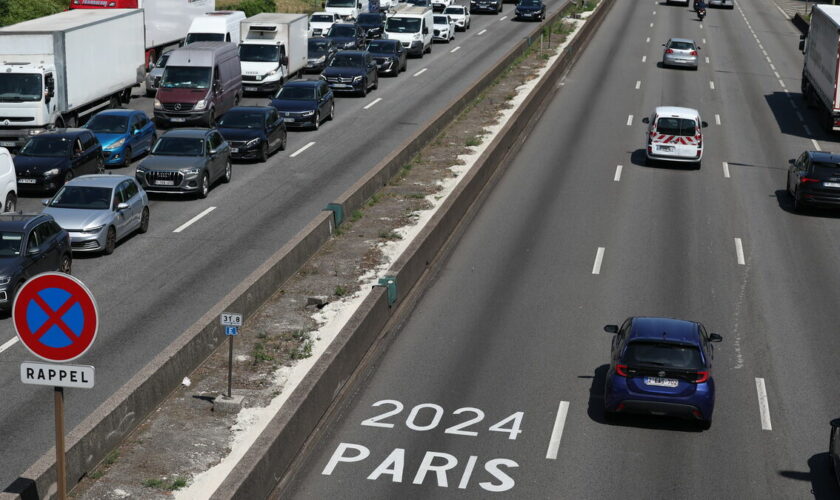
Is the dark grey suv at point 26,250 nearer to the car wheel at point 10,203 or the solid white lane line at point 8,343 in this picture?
the solid white lane line at point 8,343

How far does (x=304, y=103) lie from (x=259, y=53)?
7.11 metres

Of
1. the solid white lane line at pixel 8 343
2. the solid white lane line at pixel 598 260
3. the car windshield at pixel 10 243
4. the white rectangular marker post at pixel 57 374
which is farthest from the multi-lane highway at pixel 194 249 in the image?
the solid white lane line at pixel 598 260

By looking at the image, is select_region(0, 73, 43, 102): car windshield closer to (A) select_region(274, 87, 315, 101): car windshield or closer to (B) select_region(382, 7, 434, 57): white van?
(A) select_region(274, 87, 315, 101): car windshield

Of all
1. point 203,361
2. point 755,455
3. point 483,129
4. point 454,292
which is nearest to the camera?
point 755,455

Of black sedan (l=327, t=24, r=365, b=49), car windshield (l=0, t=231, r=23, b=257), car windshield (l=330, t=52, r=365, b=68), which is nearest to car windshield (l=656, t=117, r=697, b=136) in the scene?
car windshield (l=330, t=52, r=365, b=68)

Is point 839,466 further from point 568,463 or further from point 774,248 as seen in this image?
point 774,248

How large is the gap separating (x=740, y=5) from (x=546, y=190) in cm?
7442

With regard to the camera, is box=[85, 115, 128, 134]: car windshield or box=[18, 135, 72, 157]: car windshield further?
box=[85, 115, 128, 134]: car windshield

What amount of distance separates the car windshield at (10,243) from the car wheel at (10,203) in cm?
613

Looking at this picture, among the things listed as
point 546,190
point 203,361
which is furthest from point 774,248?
point 203,361

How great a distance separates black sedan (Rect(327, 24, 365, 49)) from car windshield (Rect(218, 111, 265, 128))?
21942mm

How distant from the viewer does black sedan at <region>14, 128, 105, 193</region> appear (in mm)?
32656

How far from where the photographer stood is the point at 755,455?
58.0ft

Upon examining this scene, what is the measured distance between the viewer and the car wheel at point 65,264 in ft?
82.5
